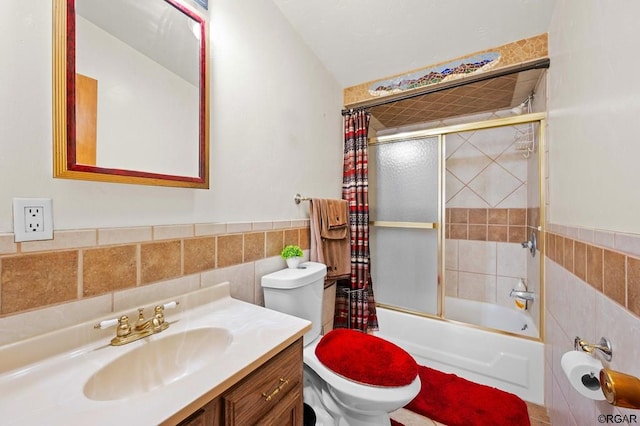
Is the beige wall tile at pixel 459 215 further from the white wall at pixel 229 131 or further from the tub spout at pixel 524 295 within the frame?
the white wall at pixel 229 131

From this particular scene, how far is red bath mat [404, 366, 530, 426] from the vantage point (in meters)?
1.46

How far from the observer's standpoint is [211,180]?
115cm

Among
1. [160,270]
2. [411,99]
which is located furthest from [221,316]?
[411,99]

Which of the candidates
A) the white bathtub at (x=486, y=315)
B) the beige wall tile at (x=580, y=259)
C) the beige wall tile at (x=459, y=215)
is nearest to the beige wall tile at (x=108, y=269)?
the beige wall tile at (x=580, y=259)

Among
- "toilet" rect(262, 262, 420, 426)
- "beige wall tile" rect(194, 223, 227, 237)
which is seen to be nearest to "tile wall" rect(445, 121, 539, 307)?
"toilet" rect(262, 262, 420, 426)

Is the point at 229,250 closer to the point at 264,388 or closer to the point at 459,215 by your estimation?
the point at 264,388

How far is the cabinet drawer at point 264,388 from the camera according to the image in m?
0.66

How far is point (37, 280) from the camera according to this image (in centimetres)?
70

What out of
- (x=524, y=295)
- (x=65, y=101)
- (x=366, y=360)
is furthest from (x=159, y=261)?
(x=524, y=295)

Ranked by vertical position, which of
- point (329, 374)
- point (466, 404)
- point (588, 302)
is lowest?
point (466, 404)

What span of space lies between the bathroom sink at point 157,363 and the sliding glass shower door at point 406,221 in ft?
5.60

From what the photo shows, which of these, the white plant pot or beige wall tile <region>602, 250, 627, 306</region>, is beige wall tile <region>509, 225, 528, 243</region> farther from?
the white plant pot

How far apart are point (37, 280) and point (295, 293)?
36.6 inches

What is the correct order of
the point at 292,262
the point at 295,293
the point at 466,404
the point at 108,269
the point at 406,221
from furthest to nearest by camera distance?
the point at 406,221, the point at 466,404, the point at 292,262, the point at 295,293, the point at 108,269
